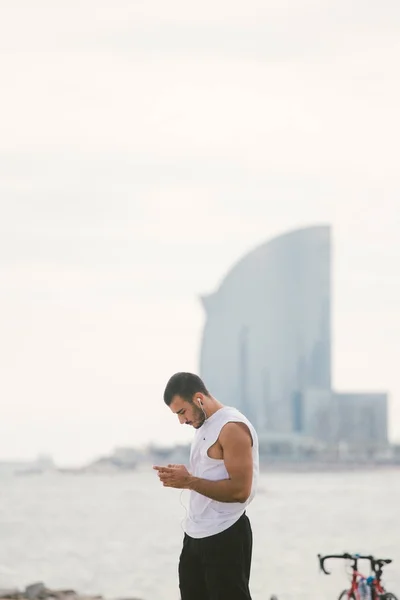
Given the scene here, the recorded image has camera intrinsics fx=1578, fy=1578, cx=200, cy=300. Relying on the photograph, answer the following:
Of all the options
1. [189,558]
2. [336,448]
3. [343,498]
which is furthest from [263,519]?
[336,448]

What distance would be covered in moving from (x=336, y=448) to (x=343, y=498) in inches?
2423

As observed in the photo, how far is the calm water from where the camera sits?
2394 centimetres

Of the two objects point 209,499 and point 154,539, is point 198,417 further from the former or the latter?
point 154,539

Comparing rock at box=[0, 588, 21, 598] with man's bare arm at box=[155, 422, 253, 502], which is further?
rock at box=[0, 588, 21, 598]

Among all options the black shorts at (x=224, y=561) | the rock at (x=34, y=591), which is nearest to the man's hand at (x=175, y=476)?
the black shorts at (x=224, y=561)

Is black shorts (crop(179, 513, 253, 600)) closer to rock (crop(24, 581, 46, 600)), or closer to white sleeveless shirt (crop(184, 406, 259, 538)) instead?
white sleeveless shirt (crop(184, 406, 259, 538))

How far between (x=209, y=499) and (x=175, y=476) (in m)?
0.22

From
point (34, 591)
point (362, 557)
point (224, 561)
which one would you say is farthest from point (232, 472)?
point (34, 591)

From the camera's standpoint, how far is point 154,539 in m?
40.3

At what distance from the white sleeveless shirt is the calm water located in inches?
341

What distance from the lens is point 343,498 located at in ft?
266

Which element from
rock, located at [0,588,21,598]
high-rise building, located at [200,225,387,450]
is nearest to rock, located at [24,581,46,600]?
rock, located at [0,588,21,598]

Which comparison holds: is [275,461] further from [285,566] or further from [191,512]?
[191,512]

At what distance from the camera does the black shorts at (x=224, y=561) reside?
568 cm
